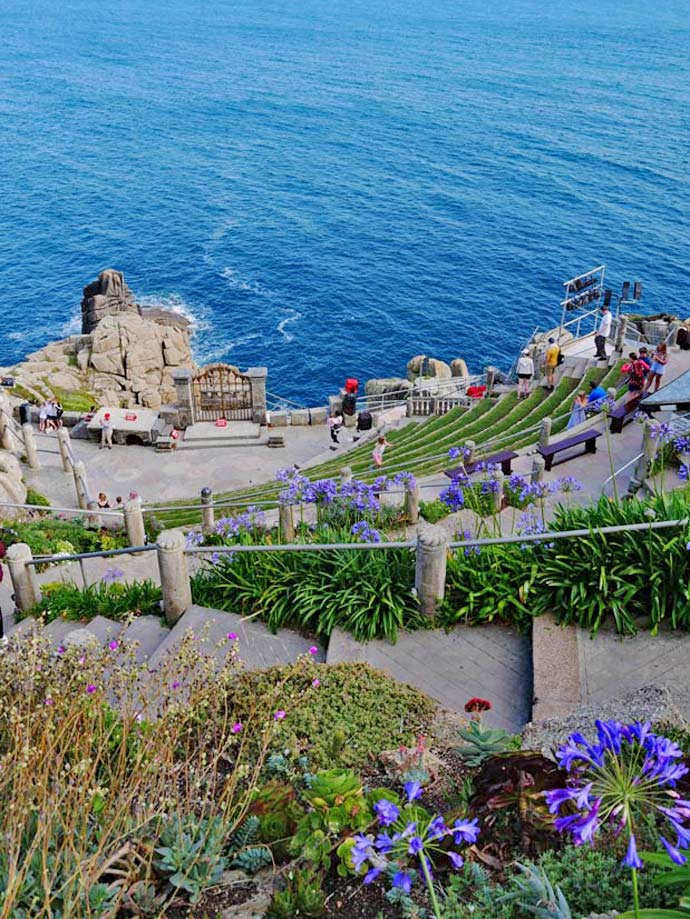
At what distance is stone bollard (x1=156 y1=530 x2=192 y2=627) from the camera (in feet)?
33.9

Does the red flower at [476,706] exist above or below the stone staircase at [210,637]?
above

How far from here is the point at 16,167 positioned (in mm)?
80500

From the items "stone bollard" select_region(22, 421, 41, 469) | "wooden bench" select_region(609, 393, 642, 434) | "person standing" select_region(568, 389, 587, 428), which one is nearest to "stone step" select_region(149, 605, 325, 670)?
"wooden bench" select_region(609, 393, 642, 434)

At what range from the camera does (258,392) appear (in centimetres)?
2925

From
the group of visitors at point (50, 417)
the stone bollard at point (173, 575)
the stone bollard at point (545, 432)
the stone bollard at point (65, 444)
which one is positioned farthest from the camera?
the group of visitors at point (50, 417)

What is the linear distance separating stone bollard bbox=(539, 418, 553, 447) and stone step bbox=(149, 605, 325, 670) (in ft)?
34.7

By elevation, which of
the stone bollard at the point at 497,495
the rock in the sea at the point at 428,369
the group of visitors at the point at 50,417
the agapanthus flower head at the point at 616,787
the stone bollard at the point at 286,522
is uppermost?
the agapanthus flower head at the point at 616,787

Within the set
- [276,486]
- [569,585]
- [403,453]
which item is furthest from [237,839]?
[403,453]

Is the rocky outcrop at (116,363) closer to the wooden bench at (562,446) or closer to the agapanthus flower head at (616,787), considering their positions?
the wooden bench at (562,446)

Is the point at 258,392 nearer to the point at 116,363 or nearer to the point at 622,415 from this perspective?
the point at 622,415

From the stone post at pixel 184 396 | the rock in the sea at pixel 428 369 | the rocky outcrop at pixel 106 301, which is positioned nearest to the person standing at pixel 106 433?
the stone post at pixel 184 396

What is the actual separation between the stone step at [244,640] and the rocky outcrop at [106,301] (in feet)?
132

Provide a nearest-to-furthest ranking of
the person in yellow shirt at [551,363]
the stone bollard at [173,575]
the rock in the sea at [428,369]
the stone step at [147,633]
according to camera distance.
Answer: the stone step at [147,633] < the stone bollard at [173,575] < the person in yellow shirt at [551,363] < the rock in the sea at [428,369]

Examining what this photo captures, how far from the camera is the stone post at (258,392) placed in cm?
2894
